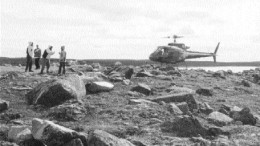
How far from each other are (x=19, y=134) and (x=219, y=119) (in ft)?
15.2

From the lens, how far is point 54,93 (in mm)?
8688

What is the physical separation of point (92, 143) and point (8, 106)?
3903 mm

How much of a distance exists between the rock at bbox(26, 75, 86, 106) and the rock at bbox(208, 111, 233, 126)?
3.43 meters

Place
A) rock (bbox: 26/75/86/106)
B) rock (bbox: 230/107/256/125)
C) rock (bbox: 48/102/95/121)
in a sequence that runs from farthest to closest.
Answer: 1. rock (bbox: 26/75/86/106)
2. rock (bbox: 230/107/256/125)
3. rock (bbox: 48/102/95/121)

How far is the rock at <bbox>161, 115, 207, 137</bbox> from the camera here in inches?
270

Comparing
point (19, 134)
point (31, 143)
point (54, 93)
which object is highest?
point (54, 93)

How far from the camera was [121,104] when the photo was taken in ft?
29.2

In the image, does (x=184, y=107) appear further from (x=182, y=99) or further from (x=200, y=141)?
(x=200, y=141)

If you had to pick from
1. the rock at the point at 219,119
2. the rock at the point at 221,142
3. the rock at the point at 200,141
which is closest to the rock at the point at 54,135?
the rock at the point at 200,141

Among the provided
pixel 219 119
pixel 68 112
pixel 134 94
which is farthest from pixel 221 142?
pixel 134 94

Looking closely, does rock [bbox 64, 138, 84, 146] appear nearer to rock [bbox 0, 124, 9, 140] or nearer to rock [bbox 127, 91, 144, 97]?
rock [bbox 0, 124, 9, 140]

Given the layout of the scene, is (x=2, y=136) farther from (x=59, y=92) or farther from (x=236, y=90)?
(x=236, y=90)

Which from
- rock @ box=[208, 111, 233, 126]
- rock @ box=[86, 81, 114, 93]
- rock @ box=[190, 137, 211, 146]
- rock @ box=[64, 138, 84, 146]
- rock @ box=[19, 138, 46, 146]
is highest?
rock @ box=[86, 81, 114, 93]

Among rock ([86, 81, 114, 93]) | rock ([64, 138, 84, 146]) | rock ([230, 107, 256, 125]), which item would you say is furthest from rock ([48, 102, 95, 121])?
rock ([230, 107, 256, 125])
